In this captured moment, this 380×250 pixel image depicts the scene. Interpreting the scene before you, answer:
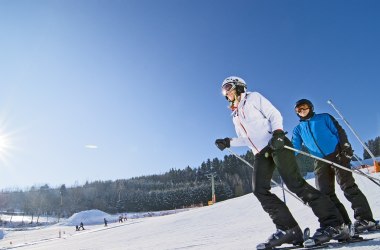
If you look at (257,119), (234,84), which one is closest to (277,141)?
(257,119)

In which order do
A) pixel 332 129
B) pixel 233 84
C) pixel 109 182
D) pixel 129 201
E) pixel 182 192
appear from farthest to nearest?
1. pixel 109 182
2. pixel 129 201
3. pixel 182 192
4. pixel 332 129
5. pixel 233 84

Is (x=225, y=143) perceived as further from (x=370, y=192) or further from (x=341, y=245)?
(x=370, y=192)

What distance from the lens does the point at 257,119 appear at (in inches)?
159

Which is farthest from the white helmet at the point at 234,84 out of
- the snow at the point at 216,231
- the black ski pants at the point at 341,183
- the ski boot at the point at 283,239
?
the snow at the point at 216,231

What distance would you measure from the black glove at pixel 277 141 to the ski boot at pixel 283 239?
90 centimetres

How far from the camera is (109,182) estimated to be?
156000mm

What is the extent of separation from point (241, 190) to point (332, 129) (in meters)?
106

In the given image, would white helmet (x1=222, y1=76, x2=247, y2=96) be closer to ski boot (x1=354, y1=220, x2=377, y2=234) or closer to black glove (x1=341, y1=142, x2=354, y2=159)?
black glove (x1=341, y1=142, x2=354, y2=159)

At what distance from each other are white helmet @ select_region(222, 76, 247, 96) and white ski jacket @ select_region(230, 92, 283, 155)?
0.09 m

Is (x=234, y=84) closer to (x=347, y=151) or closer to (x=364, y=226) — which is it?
(x=347, y=151)

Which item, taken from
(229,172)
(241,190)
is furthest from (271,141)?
(229,172)

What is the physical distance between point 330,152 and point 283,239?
158 centimetres

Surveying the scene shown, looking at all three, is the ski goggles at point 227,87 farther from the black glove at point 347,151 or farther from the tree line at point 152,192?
the tree line at point 152,192

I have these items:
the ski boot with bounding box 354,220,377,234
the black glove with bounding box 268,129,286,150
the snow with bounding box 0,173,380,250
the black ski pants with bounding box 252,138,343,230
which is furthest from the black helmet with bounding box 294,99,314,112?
the snow with bounding box 0,173,380,250
